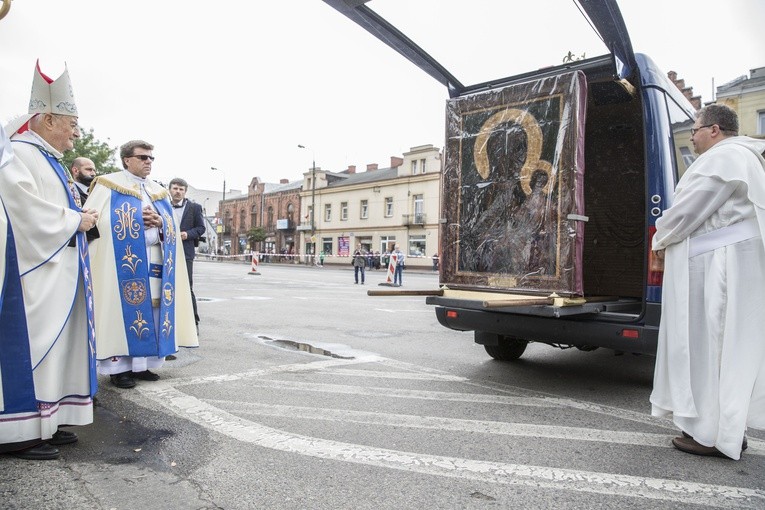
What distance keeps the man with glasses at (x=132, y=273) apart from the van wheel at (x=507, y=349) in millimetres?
3176

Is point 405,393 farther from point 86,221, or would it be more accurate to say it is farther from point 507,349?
point 86,221

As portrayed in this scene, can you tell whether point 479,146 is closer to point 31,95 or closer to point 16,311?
point 31,95

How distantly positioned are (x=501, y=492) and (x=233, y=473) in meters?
1.30

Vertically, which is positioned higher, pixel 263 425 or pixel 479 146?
pixel 479 146

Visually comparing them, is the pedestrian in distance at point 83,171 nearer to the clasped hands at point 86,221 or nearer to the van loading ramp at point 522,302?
the clasped hands at point 86,221

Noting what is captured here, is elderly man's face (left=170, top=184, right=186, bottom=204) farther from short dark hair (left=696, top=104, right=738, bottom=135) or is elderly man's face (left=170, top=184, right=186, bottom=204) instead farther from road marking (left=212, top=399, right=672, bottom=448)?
short dark hair (left=696, top=104, right=738, bottom=135)

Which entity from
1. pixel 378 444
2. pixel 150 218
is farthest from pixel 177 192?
pixel 378 444

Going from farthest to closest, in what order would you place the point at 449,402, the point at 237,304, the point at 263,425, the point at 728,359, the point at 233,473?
the point at 237,304 < the point at 449,402 < the point at 263,425 < the point at 728,359 < the point at 233,473

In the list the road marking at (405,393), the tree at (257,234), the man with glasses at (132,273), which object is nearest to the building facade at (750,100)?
the road marking at (405,393)

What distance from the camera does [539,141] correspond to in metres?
4.57

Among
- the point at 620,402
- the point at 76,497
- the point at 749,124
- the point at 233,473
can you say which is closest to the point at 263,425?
the point at 233,473

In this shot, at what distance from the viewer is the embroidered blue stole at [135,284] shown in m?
4.23

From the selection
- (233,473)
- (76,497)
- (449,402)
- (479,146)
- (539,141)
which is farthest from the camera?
(479,146)

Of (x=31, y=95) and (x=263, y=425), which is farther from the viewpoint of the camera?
(x=263, y=425)
